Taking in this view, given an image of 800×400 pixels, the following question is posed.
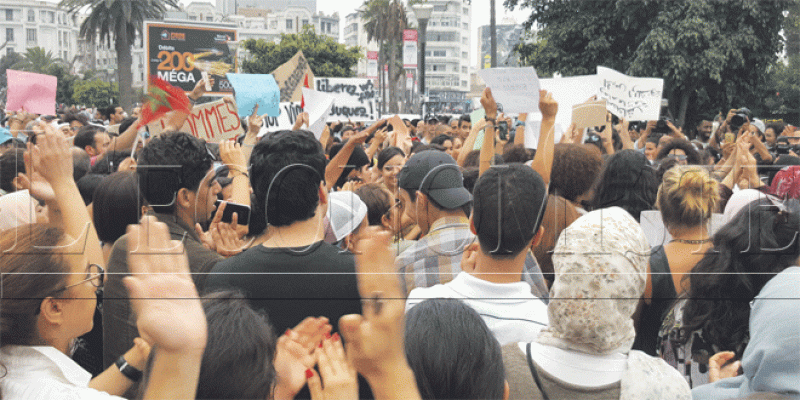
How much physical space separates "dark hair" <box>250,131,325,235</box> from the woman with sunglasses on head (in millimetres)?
676

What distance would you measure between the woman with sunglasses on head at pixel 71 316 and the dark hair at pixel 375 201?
4.89ft

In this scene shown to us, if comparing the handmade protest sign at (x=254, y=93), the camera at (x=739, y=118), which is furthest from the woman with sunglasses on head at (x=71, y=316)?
the camera at (x=739, y=118)

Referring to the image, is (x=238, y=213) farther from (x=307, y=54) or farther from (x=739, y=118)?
(x=307, y=54)

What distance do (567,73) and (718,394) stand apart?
7.64m

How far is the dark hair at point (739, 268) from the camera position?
8.14 feet

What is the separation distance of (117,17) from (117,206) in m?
8.18

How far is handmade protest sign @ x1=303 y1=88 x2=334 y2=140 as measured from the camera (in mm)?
6508

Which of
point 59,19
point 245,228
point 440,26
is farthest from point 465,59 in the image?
point 245,228

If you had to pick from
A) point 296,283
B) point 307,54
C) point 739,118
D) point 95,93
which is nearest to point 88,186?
point 296,283

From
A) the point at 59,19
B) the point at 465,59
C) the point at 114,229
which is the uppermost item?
the point at 465,59

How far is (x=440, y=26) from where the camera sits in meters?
70.1

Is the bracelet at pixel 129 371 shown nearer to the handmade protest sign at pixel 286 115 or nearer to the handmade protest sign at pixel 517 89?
the handmade protest sign at pixel 517 89

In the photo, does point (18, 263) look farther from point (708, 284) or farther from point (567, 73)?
point (567, 73)

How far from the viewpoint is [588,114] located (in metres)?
6.05
